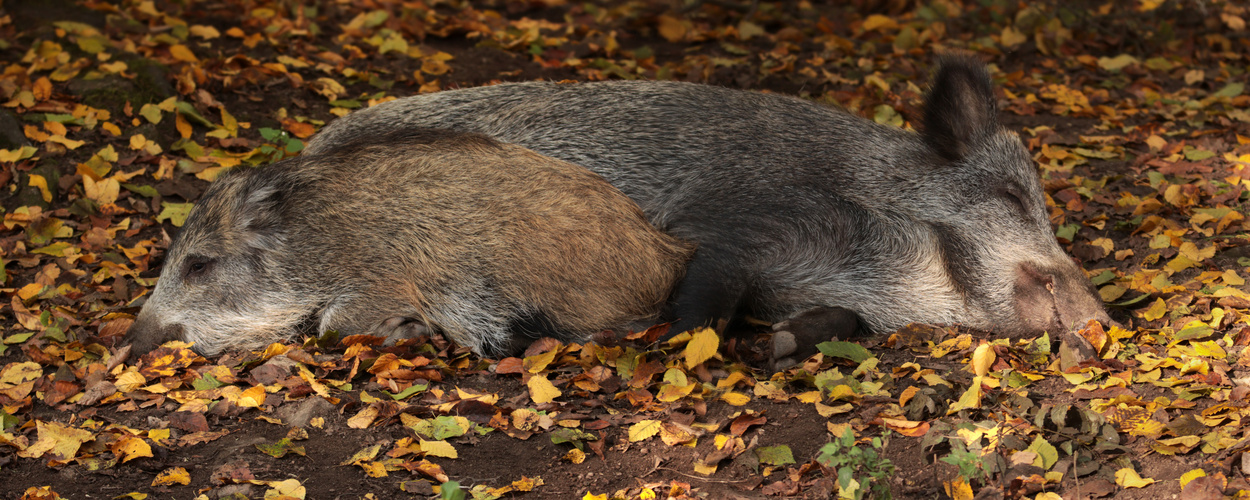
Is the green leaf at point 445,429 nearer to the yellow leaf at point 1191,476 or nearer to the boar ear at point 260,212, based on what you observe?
the boar ear at point 260,212

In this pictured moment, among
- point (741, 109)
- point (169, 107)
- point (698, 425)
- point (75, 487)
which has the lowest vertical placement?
point (75, 487)

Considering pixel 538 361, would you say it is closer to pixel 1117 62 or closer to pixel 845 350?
pixel 845 350

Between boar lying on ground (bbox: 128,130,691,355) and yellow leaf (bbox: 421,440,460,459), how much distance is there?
891mm

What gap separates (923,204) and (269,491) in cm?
305

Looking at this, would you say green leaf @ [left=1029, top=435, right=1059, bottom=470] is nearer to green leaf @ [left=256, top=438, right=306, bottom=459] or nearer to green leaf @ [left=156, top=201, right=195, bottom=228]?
green leaf @ [left=256, top=438, right=306, bottom=459]

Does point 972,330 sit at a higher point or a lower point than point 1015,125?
lower

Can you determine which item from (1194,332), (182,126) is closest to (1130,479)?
(1194,332)

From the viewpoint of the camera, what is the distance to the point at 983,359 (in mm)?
3898

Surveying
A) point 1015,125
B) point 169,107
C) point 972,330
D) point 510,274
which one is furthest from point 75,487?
point 1015,125

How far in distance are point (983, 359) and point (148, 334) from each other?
3460 millimetres

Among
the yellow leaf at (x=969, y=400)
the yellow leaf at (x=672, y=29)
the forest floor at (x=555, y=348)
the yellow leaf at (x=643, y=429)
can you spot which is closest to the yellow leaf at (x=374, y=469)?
the forest floor at (x=555, y=348)

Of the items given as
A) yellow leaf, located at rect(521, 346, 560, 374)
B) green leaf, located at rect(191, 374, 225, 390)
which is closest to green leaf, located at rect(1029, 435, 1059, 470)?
yellow leaf, located at rect(521, 346, 560, 374)

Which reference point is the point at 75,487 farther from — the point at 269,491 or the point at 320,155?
the point at 320,155

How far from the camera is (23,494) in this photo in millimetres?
3197
